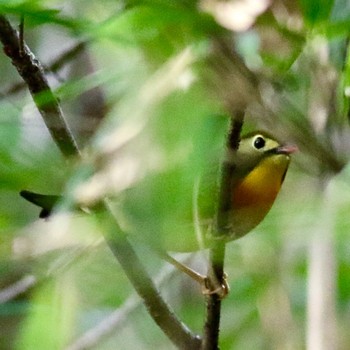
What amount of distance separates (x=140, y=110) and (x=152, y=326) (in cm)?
125

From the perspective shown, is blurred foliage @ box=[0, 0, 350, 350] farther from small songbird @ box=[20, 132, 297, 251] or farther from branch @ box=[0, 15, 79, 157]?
small songbird @ box=[20, 132, 297, 251]

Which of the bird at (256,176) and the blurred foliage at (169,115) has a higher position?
the blurred foliage at (169,115)

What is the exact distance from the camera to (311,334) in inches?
25.2

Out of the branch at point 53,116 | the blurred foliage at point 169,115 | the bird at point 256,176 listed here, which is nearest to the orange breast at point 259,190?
the bird at point 256,176

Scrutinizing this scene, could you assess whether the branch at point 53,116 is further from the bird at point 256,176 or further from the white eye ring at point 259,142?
the white eye ring at point 259,142

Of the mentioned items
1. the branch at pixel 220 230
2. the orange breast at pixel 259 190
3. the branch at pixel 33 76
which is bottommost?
the orange breast at pixel 259 190

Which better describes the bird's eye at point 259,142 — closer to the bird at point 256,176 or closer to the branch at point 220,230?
the bird at point 256,176

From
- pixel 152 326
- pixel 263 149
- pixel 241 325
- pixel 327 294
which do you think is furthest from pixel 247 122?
pixel 152 326

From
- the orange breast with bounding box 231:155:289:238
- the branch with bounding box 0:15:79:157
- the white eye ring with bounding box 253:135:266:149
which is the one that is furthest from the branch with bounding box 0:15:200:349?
the white eye ring with bounding box 253:135:266:149

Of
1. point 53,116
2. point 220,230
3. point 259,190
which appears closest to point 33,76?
point 53,116

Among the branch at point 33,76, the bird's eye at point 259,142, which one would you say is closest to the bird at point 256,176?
the bird's eye at point 259,142

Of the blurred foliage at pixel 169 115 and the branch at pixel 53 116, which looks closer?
the blurred foliage at pixel 169 115

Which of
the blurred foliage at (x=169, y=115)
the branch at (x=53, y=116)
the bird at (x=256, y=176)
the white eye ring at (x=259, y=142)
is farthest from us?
the white eye ring at (x=259, y=142)

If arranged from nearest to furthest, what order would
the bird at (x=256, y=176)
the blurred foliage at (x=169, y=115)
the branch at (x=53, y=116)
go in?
1. the blurred foliage at (x=169, y=115)
2. the branch at (x=53, y=116)
3. the bird at (x=256, y=176)
